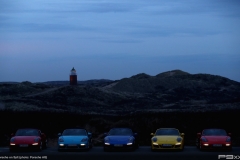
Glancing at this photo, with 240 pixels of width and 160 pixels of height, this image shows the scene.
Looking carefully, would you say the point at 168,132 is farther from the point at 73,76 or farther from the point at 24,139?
the point at 73,76

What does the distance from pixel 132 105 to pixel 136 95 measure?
32.7 feet

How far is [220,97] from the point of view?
3851 inches

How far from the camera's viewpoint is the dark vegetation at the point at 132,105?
1876 inches

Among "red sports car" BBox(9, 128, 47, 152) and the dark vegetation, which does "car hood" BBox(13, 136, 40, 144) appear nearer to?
"red sports car" BBox(9, 128, 47, 152)

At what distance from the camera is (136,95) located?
95.1 meters

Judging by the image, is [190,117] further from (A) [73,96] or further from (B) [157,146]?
(A) [73,96]

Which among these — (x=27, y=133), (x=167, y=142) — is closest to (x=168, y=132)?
(x=167, y=142)

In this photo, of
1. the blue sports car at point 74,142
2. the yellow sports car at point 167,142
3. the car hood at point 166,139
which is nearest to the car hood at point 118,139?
the blue sports car at point 74,142

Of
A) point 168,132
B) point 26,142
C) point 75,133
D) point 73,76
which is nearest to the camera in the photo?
point 26,142

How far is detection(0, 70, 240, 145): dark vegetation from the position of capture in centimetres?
4766

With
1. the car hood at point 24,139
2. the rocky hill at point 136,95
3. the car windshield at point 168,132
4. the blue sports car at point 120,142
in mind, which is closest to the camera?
the blue sports car at point 120,142

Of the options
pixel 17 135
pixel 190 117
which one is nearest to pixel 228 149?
pixel 17 135

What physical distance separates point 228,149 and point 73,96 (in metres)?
55.3

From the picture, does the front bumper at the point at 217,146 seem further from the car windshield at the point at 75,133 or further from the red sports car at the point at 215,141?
the car windshield at the point at 75,133
